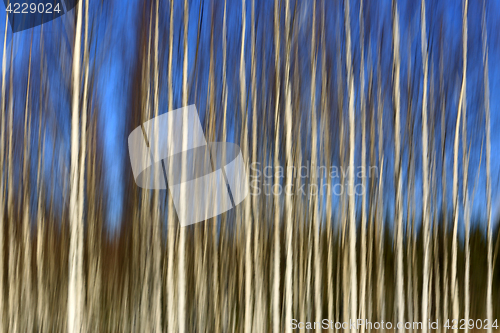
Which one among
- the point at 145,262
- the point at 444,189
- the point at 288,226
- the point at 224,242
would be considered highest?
the point at 444,189

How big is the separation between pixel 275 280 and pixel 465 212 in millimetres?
1474

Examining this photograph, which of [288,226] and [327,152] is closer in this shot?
[288,226]

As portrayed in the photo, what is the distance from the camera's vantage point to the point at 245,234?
2887 mm

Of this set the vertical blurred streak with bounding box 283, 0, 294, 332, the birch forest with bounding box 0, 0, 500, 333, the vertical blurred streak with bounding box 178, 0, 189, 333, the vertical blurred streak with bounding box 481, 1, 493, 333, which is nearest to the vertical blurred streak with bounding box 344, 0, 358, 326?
the birch forest with bounding box 0, 0, 500, 333

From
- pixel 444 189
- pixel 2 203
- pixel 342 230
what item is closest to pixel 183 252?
pixel 342 230

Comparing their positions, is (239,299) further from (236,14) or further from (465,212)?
(236,14)

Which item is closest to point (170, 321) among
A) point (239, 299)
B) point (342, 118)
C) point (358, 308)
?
point (239, 299)

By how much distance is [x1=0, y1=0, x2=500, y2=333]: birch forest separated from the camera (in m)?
2.84

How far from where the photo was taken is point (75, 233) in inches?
112

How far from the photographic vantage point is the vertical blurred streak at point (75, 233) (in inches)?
110

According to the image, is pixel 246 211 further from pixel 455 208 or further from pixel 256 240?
pixel 455 208

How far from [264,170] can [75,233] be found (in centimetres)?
138

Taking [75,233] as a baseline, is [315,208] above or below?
above

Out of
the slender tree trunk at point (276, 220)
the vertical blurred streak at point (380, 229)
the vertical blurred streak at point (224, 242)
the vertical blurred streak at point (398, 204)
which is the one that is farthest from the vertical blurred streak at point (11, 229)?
the vertical blurred streak at point (398, 204)
